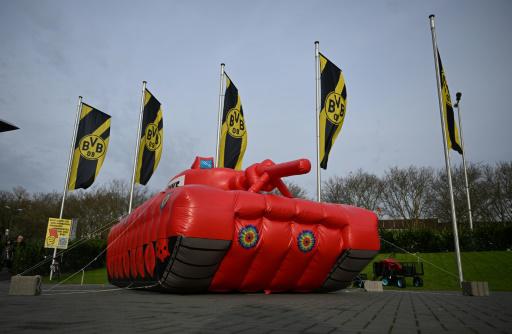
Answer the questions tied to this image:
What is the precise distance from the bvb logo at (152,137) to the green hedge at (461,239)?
57.2 ft

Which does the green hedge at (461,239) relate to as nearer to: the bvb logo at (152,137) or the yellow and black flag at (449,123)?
the yellow and black flag at (449,123)

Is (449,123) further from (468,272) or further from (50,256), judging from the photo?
(50,256)

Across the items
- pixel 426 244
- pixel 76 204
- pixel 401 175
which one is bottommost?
pixel 426 244

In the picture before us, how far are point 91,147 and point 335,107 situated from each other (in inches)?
406

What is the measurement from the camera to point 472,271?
1662 cm

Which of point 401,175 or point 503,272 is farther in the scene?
point 401,175

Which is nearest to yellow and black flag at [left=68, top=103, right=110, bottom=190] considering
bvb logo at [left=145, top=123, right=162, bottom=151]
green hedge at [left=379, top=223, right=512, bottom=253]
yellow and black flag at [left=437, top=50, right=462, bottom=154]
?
bvb logo at [left=145, top=123, right=162, bottom=151]

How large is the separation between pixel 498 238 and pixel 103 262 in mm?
25443

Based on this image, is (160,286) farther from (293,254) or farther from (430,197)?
(430,197)

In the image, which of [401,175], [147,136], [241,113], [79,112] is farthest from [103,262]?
[401,175]

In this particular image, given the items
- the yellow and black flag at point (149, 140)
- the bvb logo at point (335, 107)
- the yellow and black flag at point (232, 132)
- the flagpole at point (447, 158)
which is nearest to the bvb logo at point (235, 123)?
the yellow and black flag at point (232, 132)

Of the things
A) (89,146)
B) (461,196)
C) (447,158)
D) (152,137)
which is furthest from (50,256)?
(461,196)

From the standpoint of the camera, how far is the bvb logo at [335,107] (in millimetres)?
11573

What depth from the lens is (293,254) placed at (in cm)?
780
